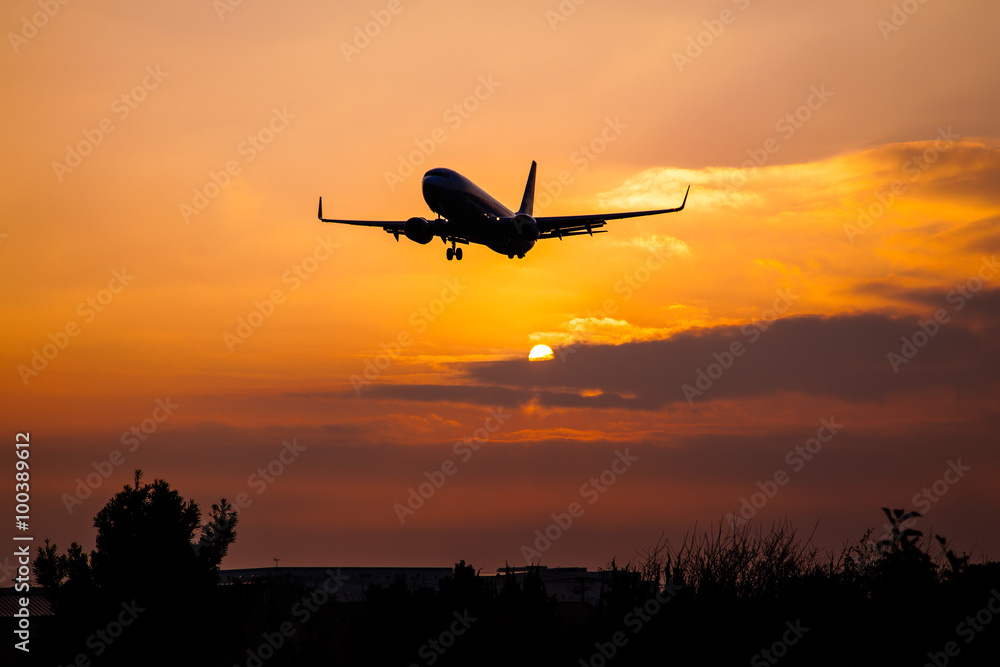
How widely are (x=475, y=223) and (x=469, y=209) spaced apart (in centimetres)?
140

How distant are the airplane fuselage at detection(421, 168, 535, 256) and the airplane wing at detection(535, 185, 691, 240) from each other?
1.95 metres

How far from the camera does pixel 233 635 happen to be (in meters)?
31.2

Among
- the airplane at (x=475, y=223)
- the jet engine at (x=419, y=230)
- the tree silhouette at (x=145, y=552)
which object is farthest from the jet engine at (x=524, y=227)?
the tree silhouette at (x=145, y=552)

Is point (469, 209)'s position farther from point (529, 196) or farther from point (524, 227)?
point (529, 196)

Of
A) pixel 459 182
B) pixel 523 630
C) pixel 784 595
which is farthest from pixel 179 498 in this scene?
pixel 459 182

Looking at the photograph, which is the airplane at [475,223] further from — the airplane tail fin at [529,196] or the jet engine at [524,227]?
the airplane tail fin at [529,196]

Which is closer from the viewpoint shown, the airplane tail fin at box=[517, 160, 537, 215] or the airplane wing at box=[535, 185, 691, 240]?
the airplane wing at box=[535, 185, 691, 240]

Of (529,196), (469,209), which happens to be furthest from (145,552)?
(529,196)

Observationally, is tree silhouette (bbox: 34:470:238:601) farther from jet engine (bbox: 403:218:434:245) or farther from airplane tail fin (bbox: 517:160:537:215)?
airplane tail fin (bbox: 517:160:537:215)

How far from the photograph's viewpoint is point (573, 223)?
61.3m

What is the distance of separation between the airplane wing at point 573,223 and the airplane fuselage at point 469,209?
1.95 meters

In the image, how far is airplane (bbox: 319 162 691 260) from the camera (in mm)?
55875

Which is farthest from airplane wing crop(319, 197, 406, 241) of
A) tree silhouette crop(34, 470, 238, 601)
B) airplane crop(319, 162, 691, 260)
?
tree silhouette crop(34, 470, 238, 601)

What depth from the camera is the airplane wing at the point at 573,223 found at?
6062 centimetres
